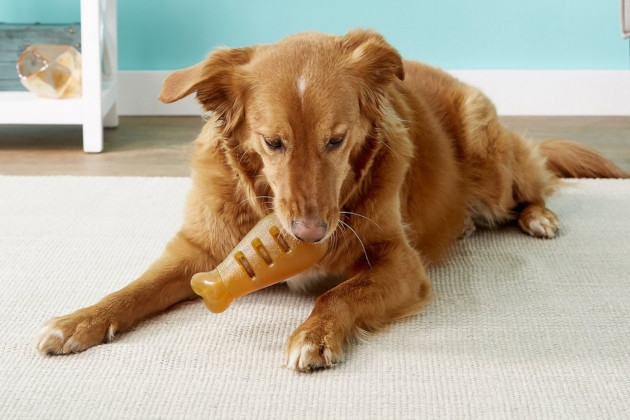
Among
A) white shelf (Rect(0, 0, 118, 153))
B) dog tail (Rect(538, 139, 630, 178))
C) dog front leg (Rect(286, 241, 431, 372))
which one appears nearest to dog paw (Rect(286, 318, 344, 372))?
dog front leg (Rect(286, 241, 431, 372))

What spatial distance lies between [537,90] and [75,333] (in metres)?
3.27

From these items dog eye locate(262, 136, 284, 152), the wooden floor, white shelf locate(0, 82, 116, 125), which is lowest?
the wooden floor

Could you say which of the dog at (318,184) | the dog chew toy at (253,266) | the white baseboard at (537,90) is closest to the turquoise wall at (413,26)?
the white baseboard at (537,90)

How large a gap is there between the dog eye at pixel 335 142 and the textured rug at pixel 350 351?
1.41 ft

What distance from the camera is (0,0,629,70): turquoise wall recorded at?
4352mm

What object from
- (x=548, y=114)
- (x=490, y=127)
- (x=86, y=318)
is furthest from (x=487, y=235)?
(x=548, y=114)

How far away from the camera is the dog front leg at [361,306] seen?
172 cm

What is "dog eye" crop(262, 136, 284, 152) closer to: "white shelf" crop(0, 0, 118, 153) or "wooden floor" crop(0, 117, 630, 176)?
"wooden floor" crop(0, 117, 630, 176)

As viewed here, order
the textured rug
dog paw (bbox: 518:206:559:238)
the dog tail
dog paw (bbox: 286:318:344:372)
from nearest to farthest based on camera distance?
the textured rug
dog paw (bbox: 286:318:344:372)
dog paw (bbox: 518:206:559:238)
the dog tail

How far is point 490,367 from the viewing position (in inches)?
68.3

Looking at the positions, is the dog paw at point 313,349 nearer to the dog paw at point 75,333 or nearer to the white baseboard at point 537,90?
the dog paw at point 75,333

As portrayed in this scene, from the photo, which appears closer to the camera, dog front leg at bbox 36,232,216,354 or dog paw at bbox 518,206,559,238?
dog front leg at bbox 36,232,216,354

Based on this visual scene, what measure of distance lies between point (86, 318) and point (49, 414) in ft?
1.02

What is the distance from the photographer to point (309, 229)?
5.65ft
